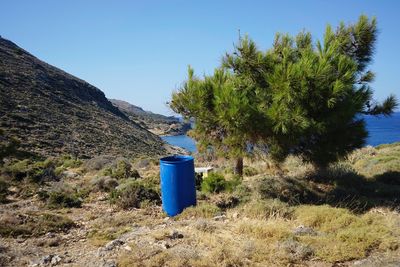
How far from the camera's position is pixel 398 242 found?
5000mm

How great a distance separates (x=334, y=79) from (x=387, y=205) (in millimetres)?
2757

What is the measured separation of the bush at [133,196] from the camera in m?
8.19

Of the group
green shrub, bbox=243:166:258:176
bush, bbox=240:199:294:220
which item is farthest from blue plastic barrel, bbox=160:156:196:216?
green shrub, bbox=243:166:258:176

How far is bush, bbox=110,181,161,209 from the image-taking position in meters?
8.19

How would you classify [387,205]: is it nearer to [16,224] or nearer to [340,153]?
[340,153]

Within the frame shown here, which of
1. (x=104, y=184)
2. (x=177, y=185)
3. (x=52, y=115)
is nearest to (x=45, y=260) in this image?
(x=177, y=185)

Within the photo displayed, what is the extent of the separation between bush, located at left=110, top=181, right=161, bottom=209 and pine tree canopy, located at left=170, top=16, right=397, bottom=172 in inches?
71.5

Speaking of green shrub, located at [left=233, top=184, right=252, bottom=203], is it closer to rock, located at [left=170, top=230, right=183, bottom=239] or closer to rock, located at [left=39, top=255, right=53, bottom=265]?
rock, located at [left=170, top=230, right=183, bottom=239]

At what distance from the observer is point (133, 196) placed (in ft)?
27.2

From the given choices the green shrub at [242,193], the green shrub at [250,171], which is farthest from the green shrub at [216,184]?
the green shrub at [250,171]

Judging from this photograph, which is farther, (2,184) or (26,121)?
(26,121)

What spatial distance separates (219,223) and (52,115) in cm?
3170

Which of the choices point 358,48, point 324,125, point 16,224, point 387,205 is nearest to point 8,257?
point 16,224

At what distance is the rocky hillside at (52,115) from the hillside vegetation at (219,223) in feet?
57.4
